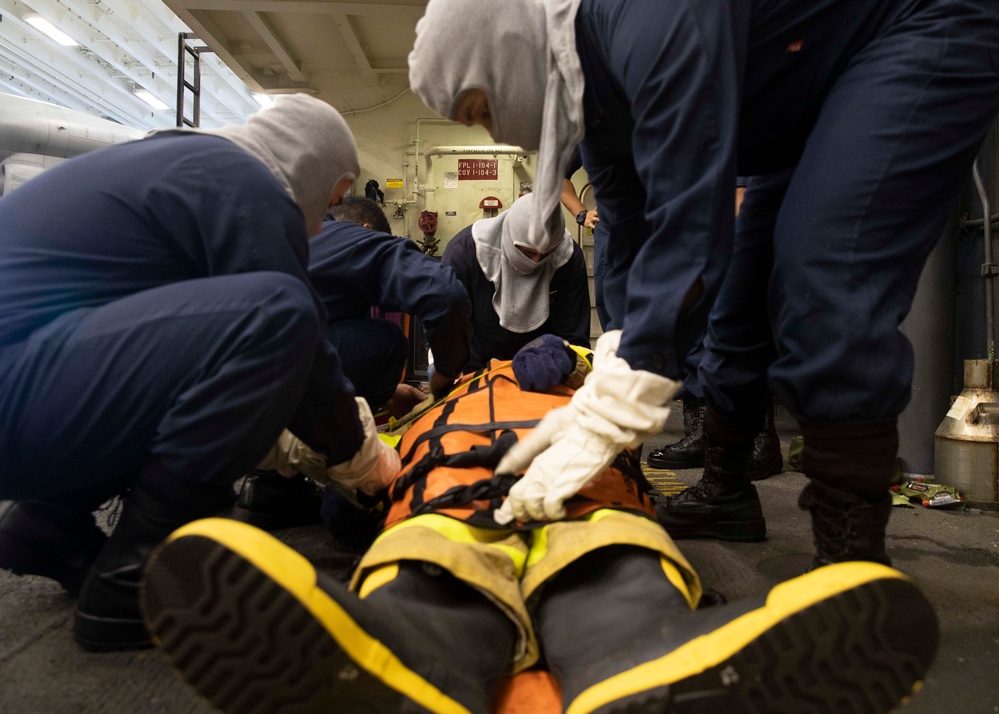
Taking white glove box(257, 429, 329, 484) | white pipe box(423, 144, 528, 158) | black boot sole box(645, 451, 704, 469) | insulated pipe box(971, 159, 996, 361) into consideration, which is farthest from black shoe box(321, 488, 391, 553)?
white pipe box(423, 144, 528, 158)

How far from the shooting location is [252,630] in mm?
440

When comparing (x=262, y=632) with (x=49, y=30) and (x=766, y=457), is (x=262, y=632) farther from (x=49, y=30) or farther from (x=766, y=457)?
(x=49, y=30)

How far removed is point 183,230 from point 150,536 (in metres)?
0.40

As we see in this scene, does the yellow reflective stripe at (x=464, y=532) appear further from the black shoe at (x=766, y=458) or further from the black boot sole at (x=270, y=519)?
the black shoe at (x=766, y=458)

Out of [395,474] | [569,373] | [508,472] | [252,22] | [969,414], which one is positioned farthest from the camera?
[252,22]

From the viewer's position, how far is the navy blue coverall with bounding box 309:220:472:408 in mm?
1676

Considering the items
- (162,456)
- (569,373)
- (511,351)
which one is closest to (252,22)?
(511,351)

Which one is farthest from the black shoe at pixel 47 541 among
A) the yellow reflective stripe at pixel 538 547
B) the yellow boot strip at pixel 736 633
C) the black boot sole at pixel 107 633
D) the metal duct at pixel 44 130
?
the metal duct at pixel 44 130

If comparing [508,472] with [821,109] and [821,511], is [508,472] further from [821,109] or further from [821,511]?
[821,109]

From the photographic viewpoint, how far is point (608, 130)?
3.05ft

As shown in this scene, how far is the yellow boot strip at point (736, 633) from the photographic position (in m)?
0.45

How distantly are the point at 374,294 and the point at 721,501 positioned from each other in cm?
109

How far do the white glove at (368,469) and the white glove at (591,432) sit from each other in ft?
0.99

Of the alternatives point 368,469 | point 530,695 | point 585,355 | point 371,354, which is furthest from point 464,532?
point 371,354
